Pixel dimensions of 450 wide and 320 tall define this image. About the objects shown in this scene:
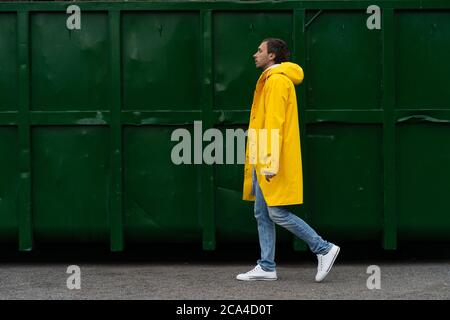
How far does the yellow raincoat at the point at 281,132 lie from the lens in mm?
6398

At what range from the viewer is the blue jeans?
6578 mm

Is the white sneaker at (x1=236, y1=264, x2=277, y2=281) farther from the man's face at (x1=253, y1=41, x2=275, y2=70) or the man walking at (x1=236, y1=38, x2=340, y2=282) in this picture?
the man's face at (x1=253, y1=41, x2=275, y2=70)

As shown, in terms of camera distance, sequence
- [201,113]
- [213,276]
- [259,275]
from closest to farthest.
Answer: [259,275] → [213,276] → [201,113]

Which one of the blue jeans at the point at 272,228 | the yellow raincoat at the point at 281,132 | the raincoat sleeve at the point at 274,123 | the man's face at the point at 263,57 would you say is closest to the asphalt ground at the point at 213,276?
the blue jeans at the point at 272,228

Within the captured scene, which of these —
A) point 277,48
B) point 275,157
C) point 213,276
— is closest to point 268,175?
point 275,157

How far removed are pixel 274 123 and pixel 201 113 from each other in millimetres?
899

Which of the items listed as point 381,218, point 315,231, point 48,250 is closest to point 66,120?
point 48,250

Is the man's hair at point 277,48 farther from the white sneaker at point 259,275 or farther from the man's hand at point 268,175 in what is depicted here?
the white sneaker at point 259,275

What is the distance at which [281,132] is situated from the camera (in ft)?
21.0

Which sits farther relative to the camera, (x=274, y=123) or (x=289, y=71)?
(x=289, y=71)

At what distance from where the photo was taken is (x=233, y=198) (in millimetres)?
7223

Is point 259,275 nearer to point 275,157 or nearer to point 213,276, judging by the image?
point 213,276
